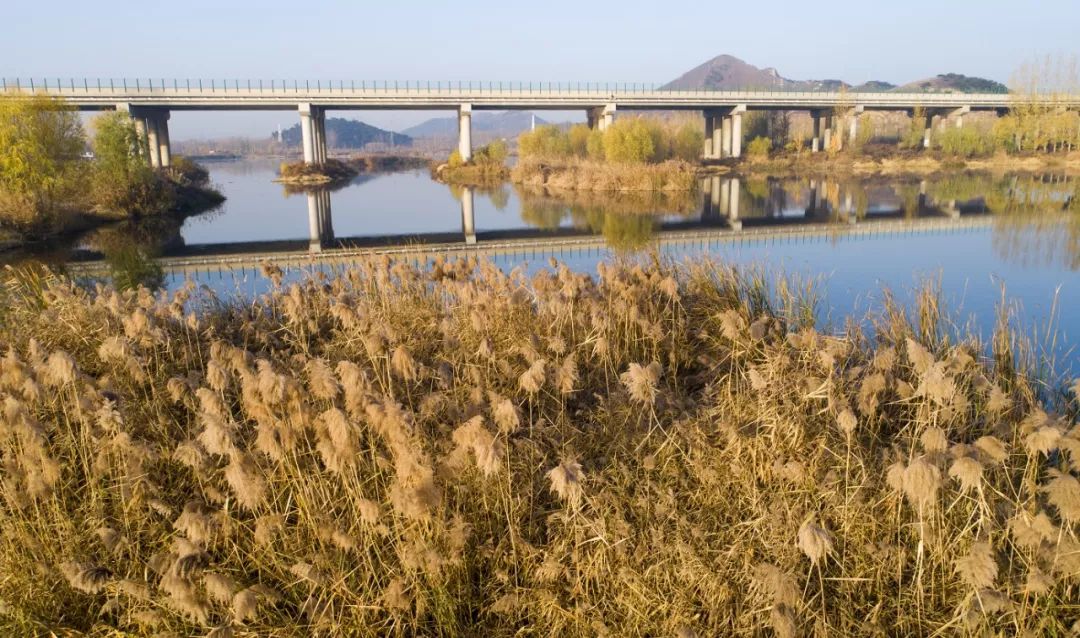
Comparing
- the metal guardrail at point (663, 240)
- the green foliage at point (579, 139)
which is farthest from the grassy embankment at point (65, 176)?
the green foliage at point (579, 139)

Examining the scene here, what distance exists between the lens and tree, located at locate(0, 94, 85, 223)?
2483cm

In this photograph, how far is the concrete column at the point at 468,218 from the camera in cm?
2636

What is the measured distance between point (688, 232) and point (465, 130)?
42881 millimetres

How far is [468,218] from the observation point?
32.1 meters

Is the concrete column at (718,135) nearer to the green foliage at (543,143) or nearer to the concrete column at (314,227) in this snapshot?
the green foliage at (543,143)

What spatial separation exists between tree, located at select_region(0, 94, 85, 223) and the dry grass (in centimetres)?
2472

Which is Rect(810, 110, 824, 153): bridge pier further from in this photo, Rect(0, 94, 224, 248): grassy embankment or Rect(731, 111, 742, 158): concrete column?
Rect(0, 94, 224, 248): grassy embankment

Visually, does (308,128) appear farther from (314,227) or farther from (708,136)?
(708,136)

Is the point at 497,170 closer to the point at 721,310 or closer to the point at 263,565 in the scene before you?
the point at 721,310

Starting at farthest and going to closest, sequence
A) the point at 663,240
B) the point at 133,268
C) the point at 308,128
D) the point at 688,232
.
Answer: the point at 308,128 → the point at 688,232 → the point at 663,240 → the point at 133,268

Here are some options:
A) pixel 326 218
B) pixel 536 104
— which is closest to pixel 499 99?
pixel 536 104

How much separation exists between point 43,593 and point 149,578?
0.52 metres

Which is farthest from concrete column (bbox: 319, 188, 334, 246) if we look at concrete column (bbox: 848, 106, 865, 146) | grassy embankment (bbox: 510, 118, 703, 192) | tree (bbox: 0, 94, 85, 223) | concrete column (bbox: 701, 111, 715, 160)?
concrete column (bbox: 848, 106, 865, 146)

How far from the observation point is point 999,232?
2041cm
